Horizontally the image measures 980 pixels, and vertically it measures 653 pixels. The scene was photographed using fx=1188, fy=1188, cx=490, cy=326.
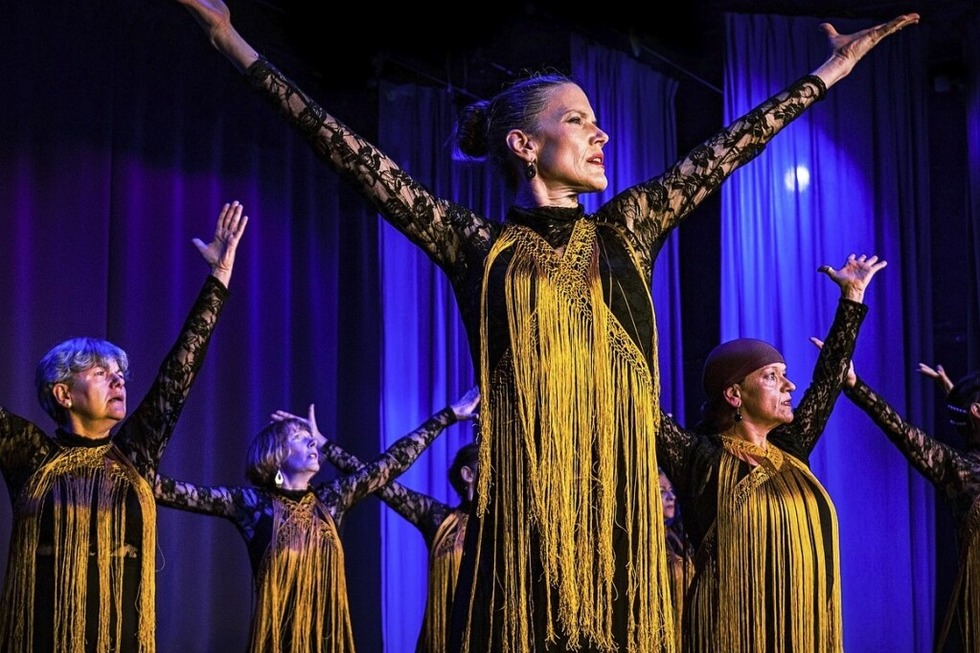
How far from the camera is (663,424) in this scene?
11.8 ft

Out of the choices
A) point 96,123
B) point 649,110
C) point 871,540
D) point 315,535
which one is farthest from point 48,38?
point 871,540

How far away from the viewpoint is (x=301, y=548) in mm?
4566

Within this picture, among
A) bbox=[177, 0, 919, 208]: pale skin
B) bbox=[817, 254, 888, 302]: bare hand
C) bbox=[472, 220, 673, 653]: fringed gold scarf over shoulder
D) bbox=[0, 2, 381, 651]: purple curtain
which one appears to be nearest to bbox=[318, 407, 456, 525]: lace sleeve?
bbox=[0, 2, 381, 651]: purple curtain

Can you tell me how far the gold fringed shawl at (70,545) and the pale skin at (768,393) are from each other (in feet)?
6.07

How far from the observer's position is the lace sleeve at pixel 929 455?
4059 millimetres

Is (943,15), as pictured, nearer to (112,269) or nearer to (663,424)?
(663,424)

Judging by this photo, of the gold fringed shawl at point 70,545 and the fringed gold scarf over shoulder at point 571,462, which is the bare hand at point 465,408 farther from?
the fringed gold scarf over shoulder at point 571,462

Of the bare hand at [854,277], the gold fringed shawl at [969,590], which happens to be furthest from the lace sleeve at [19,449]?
the gold fringed shawl at [969,590]

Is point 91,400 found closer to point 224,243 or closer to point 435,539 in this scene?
point 224,243

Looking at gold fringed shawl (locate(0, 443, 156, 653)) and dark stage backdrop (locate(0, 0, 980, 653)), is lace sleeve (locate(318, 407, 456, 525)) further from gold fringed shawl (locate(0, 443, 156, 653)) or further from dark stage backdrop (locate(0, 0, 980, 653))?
gold fringed shawl (locate(0, 443, 156, 653))

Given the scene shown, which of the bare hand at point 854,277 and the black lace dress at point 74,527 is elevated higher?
the bare hand at point 854,277

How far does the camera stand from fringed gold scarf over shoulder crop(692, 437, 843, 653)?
3.49m

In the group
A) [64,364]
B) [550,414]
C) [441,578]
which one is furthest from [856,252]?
[550,414]

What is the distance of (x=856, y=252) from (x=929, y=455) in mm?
2298
